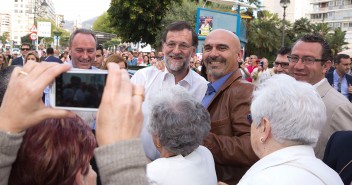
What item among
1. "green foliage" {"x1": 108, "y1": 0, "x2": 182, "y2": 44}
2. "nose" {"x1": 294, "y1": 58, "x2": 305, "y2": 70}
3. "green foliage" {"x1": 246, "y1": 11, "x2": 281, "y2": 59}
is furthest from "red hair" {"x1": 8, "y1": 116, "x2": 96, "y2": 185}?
"green foliage" {"x1": 246, "y1": 11, "x2": 281, "y2": 59}

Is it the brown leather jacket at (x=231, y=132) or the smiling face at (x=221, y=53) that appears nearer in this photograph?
the brown leather jacket at (x=231, y=132)

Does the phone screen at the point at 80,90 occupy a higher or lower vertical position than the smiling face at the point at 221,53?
lower

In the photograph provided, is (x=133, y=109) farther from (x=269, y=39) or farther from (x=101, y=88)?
(x=269, y=39)

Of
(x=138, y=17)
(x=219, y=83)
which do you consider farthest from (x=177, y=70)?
(x=138, y=17)

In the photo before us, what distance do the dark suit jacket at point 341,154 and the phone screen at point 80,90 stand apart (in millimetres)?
1892

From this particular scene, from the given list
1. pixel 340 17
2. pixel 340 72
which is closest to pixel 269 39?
pixel 340 72

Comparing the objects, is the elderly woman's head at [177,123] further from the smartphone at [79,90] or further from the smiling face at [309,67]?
the smiling face at [309,67]

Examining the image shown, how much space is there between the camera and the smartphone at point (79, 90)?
1411mm

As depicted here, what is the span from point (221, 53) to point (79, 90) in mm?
2281

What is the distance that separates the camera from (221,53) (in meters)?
3.56

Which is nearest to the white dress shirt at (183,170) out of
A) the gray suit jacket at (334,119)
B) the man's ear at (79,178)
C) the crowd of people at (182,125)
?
the crowd of people at (182,125)

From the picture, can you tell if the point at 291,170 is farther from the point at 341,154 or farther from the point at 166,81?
the point at 166,81

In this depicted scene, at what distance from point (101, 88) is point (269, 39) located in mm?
50096

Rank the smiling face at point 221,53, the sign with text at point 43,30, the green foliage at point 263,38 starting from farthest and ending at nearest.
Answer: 1. the green foliage at point 263,38
2. the sign with text at point 43,30
3. the smiling face at point 221,53
